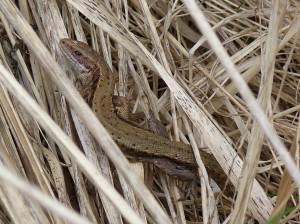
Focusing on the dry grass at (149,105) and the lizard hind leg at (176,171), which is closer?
the dry grass at (149,105)

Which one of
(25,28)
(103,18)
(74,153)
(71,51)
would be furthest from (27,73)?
(74,153)

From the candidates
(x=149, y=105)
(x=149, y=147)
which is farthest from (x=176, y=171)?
(x=149, y=105)

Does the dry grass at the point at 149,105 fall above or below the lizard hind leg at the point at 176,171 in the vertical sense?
above

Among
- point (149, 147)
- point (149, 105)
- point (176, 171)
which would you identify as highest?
point (149, 105)

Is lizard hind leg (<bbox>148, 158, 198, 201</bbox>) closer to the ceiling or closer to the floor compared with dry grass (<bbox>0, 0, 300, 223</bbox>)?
closer to the floor

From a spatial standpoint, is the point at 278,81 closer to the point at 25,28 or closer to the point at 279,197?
the point at 279,197

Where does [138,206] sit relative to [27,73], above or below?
below

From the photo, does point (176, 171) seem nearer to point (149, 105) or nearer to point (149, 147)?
point (149, 147)

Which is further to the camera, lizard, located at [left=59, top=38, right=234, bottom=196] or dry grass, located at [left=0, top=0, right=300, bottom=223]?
lizard, located at [left=59, top=38, right=234, bottom=196]
